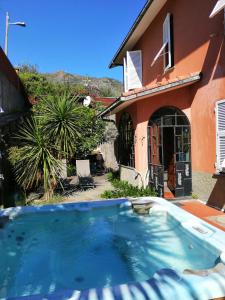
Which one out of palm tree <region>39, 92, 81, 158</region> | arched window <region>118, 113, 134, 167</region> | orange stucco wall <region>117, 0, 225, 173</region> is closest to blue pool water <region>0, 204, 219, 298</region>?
orange stucco wall <region>117, 0, 225, 173</region>

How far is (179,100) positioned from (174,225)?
21.0ft

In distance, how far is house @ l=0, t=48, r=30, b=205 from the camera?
1391cm

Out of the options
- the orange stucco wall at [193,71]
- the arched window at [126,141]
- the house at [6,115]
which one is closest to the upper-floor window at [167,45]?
the orange stucco wall at [193,71]

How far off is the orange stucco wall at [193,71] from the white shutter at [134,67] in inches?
116

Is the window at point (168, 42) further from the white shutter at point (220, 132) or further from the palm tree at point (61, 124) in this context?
the palm tree at point (61, 124)

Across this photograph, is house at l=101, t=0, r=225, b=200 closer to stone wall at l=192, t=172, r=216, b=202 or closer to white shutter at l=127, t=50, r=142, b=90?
stone wall at l=192, t=172, r=216, b=202

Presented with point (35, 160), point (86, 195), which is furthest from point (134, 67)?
point (35, 160)

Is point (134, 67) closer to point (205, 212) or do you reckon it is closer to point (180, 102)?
point (180, 102)

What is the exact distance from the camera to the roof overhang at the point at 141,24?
1641 cm

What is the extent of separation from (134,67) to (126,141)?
16.3 feet

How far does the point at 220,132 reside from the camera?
1180 cm

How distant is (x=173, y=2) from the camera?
15.6m

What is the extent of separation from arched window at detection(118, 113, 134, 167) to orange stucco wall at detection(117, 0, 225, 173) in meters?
1.35

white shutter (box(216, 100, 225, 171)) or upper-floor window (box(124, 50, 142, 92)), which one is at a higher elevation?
upper-floor window (box(124, 50, 142, 92))
